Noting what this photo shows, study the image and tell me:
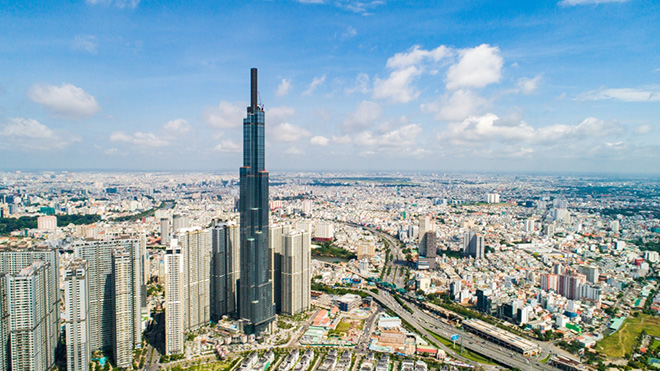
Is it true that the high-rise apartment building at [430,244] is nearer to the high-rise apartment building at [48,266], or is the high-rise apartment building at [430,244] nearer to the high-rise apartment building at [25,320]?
the high-rise apartment building at [48,266]

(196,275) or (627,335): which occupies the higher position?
(196,275)

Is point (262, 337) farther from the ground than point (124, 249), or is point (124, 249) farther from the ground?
point (124, 249)

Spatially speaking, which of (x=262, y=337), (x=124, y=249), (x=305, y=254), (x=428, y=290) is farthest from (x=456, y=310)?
(x=124, y=249)

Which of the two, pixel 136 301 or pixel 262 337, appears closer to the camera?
pixel 136 301

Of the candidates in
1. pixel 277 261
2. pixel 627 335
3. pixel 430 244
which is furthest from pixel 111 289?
pixel 430 244

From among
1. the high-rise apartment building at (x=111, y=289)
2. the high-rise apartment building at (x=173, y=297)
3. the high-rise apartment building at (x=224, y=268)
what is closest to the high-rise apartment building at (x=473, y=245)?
the high-rise apartment building at (x=224, y=268)

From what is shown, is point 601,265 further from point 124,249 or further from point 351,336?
point 124,249

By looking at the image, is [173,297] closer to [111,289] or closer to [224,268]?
[111,289]
